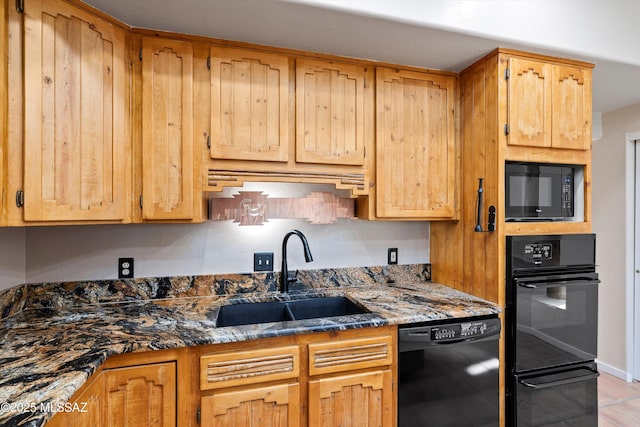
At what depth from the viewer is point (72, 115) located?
4.65 ft

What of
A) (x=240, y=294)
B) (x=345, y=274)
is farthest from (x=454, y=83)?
(x=240, y=294)

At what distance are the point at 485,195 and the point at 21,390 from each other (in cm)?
212

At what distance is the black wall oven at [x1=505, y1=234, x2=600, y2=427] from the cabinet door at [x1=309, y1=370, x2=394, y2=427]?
0.76 metres

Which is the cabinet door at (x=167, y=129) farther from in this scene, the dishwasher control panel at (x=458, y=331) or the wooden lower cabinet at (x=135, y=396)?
the dishwasher control panel at (x=458, y=331)

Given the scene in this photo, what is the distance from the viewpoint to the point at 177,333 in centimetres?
140

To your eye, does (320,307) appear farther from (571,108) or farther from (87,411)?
(571,108)

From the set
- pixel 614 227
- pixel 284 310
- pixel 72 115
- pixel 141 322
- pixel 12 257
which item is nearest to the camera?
pixel 72 115

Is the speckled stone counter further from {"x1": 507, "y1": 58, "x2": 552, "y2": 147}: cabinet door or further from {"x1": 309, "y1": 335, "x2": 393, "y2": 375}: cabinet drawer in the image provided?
{"x1": 507, "y1": 58, "x2": 552, "y2": 147}: cabinet door

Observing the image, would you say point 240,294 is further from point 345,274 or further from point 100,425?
point 100,425

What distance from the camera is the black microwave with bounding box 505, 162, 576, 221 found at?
1872 millimetres

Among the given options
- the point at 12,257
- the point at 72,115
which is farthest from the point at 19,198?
the point at 12,257

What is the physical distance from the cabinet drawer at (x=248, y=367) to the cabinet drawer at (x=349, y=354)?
0.30ft

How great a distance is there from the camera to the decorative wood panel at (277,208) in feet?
6.50

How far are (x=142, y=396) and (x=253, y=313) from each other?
0.71 meters
